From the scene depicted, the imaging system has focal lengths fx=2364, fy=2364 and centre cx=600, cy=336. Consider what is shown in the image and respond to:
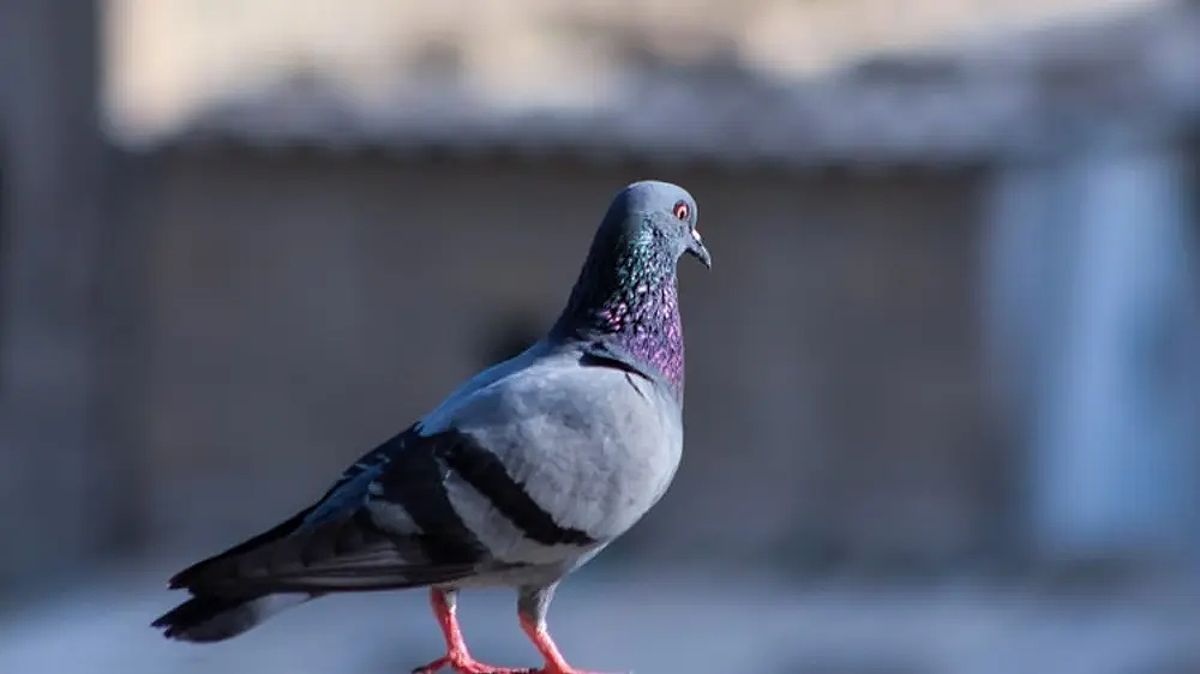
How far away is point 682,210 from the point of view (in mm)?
2953

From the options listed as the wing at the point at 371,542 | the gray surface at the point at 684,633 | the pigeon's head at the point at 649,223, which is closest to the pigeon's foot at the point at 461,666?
the wing at the point at 371,542

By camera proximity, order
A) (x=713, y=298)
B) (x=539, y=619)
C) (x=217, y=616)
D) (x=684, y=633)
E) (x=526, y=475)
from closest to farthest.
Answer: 1. (x=217, y=616)
2. (x=526, y=475)
3. (x=539, y=619)
4. (x=684, y=633)
5. (x=713, y=298)

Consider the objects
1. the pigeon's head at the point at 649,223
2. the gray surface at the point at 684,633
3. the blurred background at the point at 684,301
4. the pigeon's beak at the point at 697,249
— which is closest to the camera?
the pigeon's head at the point at 649,223

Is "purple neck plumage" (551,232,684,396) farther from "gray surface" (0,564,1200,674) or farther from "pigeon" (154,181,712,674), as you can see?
"gray surface" (0,564,1200,674)

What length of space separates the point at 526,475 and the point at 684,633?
324 inches

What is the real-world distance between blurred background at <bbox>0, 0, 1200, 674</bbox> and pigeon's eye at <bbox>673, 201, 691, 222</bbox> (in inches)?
357

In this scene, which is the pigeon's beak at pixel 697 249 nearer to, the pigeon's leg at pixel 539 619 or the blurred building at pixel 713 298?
the pigeon's leg at pixel 539 619

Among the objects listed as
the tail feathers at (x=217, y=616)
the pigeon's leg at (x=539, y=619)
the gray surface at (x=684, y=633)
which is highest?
the tail feathers at (x=217, y=616)

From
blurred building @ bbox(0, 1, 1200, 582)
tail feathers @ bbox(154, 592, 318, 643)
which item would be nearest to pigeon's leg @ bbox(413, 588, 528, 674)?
tail feathers @ bbox(154, 592, 318, 643)

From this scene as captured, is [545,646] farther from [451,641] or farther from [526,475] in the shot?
[526,475]

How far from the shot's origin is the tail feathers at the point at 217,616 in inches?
103

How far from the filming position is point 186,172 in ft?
41.8

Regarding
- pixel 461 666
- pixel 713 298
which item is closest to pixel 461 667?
pixel 461 666

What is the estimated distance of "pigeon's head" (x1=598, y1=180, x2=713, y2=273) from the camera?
9.42 ft
